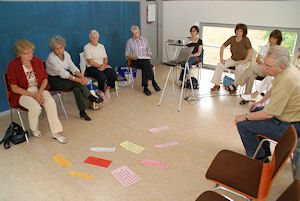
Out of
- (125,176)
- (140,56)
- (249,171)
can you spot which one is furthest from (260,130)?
(140,56)

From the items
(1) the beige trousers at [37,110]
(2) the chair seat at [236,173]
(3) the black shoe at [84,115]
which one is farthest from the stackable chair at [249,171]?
(3) the black shoe at [84,115]

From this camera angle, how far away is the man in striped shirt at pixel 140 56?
4762mm

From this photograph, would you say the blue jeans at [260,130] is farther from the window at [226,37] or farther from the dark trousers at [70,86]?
the window at [226,37]

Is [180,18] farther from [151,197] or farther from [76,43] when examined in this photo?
[151,197]

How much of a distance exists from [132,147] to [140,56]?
7.74 feet

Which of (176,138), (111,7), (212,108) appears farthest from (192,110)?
(111,7)

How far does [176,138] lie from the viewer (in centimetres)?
322

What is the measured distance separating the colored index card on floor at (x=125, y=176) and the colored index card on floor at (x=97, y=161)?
17 cm

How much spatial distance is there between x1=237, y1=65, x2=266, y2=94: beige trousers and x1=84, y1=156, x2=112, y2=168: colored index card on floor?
277 cm

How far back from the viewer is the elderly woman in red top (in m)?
3.03

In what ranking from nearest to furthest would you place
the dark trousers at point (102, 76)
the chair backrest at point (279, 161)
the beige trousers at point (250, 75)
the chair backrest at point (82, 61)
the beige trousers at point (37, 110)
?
the chair backrest at point (279, 161) < the beige trousers at point (37, 110) < the beige trousers at point (250, 75) < the dark trousers at point (102, 76) < the chair backrest at point (82, 61)

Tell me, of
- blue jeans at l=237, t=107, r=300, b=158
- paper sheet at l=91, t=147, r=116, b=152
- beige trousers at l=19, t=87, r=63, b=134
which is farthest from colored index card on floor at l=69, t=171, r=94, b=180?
blue jeans at l=237, t=107, r=300, b=158

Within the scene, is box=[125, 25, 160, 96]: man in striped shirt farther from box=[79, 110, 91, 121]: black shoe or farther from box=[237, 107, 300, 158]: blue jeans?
box=[237, 107, 300, 158]: blue jeans

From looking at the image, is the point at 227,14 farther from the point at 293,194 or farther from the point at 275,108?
the point at 293,194
